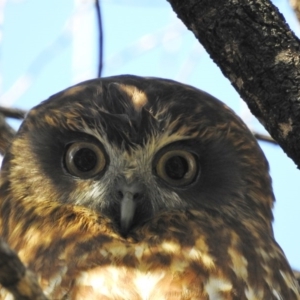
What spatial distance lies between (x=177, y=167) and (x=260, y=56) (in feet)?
2.36

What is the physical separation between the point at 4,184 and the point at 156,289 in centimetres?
88

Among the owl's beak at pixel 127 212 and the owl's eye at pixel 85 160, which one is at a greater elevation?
the owl's eye at pixel 85 160

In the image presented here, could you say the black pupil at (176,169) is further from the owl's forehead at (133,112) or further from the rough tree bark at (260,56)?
the rough tree bark at (260,56)

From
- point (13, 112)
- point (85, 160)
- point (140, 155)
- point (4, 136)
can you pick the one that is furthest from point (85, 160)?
point (13, 112)

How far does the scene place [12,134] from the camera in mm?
3252

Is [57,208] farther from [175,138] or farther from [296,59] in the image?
[296,59]

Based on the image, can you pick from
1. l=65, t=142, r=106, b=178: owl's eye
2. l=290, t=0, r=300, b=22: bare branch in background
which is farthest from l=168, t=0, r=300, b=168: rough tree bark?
l=65, t=142, r=106, b=178: owl's eye

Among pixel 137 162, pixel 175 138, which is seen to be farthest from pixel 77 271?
pixel 175 138

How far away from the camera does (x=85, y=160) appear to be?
9.55ft

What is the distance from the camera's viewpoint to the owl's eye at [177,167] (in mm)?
2969

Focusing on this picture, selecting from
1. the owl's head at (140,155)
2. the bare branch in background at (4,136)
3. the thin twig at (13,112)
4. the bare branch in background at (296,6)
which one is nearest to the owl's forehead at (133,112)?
the owl's head at (140,155)

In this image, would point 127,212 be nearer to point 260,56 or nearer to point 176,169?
point 176,169

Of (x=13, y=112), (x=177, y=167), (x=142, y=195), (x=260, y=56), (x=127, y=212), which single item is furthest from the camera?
(x=13, y=112)

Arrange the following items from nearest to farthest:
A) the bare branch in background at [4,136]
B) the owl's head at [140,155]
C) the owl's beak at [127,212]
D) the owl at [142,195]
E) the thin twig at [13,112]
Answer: the owl at [142,195], the owl's beak at [127,212], the owl's head at [140,155], the bare branch in background at [4,136], the thin twig at [13,112]
